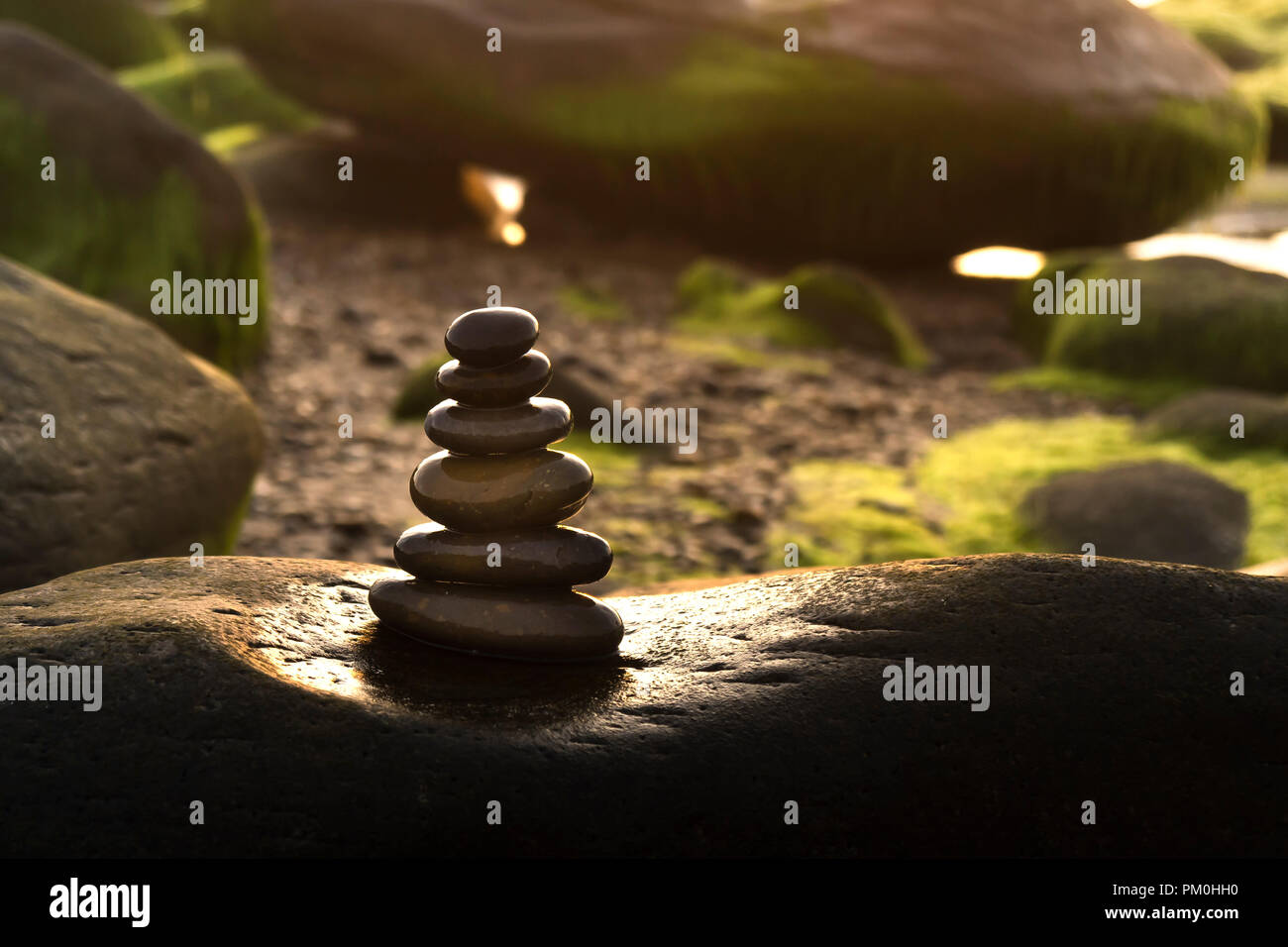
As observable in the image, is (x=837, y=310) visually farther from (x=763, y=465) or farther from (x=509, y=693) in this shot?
(x=509, y=693)

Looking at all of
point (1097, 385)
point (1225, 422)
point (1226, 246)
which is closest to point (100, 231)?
point (1225, 422)

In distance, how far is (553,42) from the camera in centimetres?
1082

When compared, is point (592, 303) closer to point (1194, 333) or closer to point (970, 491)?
point (970, 491)

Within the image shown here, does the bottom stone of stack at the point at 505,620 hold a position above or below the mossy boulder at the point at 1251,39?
below

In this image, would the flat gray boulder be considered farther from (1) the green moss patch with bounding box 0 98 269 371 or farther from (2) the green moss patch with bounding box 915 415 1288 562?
(1) the green moss patch with bounding box 0 98 269 371

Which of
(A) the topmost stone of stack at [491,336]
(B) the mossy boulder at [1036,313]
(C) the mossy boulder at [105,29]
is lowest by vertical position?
(A) the topmost stone of stack at [491,336]

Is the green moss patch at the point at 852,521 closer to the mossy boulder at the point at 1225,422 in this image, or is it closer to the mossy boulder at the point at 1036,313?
the mossy boulder at the point at 1225,422

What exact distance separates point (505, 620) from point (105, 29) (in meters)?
19.7

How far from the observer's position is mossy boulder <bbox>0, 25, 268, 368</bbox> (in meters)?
6.62

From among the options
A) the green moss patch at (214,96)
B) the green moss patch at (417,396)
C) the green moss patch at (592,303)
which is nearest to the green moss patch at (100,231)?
the green moss patch at (417,396)

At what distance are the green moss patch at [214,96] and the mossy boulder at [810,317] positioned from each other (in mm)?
8711

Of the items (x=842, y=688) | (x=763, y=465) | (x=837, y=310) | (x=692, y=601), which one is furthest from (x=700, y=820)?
(x=837, y=310)

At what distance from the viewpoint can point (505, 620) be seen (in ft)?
7.64

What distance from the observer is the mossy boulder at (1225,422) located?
682cm
